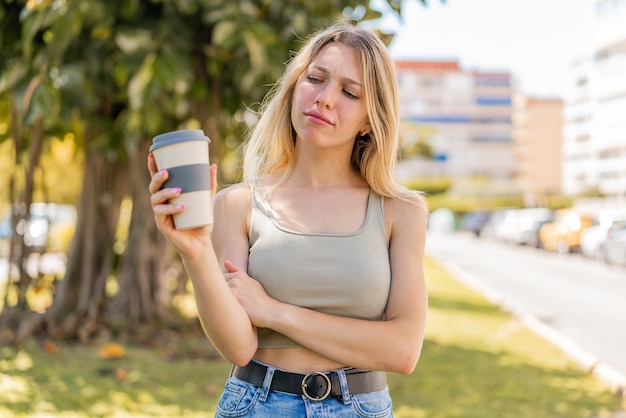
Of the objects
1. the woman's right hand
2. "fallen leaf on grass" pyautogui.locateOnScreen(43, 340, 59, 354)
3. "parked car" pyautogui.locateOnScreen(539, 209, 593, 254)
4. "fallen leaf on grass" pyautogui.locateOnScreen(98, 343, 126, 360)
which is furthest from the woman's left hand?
"parked car" pyautogui.locateOnScreen(539, 209, 593, 254)

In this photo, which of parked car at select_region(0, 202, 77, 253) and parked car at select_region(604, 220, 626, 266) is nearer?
parked car at select_region(0, 202, 77, 253)

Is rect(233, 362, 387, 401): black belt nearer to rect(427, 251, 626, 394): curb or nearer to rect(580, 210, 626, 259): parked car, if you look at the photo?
rect(427, 251, 626, 394): curb

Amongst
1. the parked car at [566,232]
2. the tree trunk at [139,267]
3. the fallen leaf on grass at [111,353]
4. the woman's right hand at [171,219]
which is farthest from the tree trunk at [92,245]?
the parked car at [566,232]

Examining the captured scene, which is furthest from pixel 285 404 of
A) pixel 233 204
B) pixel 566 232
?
pixel 566 232

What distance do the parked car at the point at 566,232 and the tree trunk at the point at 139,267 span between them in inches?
821

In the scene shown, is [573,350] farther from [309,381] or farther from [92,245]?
[309,381]

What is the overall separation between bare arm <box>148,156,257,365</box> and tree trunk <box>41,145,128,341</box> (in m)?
5.88

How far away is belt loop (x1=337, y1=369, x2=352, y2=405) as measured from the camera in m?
2.05

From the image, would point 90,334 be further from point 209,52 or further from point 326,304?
point 326,304

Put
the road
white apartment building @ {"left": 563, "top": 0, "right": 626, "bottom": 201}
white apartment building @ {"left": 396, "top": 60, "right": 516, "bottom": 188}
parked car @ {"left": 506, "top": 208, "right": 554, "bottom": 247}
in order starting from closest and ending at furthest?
the road < parked car @ {"left": 506, "top": 208, "right": 554, "bottom": 247} < white apartment building @ {"left": 563, "top": 0, "right": 626, "bottom": 201} < white apartment building @ {"left": 396, "top": 60, "right": 516, "bottom": 188}

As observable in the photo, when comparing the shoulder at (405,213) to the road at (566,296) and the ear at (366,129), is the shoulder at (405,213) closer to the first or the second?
the ear at (366,129)

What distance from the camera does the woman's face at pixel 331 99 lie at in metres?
2.14

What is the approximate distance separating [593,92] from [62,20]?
59.7 m

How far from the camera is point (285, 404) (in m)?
2.04
